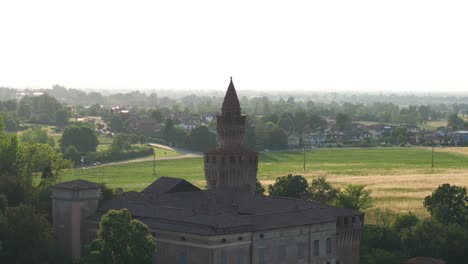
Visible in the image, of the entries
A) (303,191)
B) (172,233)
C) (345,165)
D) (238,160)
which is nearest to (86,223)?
(172,233)

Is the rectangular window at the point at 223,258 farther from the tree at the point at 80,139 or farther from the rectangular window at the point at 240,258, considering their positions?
the tree at the point at 80,139

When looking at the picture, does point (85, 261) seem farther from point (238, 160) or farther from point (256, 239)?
point (238, 160)

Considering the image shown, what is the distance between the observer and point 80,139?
546 ft

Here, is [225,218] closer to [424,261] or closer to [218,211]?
[218,211]

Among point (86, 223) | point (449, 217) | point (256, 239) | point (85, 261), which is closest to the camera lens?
point (85, 261)

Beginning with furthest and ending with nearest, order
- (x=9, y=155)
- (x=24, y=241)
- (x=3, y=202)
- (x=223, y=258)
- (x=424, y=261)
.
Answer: (x=9, y=155)
(x=3, y=202)
(x=424, y=261)
(x=24, y=241)
(x=223, y=258)

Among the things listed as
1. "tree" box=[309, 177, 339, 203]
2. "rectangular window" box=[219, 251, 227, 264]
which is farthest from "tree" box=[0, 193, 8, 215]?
"tree" box=[309, 177, 339, 203]

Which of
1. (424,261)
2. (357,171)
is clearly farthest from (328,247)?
(357,171)

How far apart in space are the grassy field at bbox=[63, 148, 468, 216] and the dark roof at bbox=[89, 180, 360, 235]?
30.8 meters

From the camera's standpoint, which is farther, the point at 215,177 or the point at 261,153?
the point at 261,153

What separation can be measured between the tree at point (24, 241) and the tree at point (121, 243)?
7386mm

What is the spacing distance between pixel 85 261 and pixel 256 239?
1083 cm

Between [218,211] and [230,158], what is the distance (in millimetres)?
12468

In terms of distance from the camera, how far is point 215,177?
252 ft
